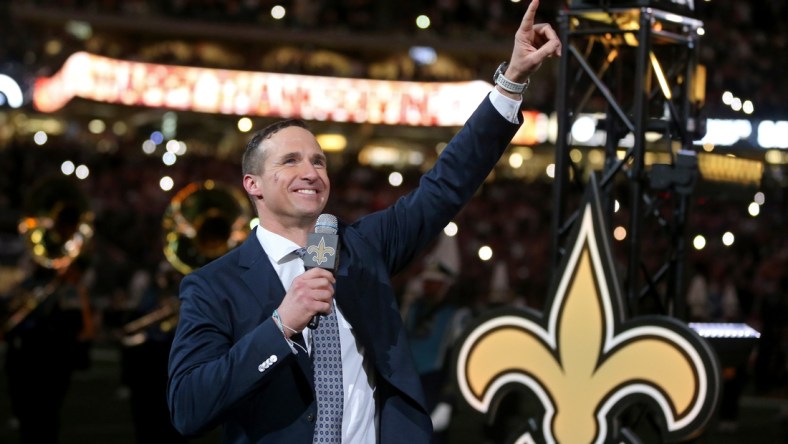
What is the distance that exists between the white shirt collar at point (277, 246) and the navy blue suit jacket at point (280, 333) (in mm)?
34

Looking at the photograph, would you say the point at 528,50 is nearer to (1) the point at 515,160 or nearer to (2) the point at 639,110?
(2) the point at 639,110

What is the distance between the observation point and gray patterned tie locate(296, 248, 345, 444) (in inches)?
134

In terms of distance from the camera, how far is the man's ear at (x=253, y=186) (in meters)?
3.59

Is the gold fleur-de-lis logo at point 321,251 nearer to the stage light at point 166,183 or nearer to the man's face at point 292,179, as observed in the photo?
the man's face at point 292,179

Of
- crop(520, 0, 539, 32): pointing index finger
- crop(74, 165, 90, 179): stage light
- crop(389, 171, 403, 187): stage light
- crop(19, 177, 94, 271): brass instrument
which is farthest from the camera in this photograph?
crop(389, 171, 403, 187): stage light

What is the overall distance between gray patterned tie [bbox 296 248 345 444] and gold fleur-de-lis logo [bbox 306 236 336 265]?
0.89 ft

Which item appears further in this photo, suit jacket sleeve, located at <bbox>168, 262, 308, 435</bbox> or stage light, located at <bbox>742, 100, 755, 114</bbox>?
stage light, located at <bbox>742, 100, 755, 114</bbox>

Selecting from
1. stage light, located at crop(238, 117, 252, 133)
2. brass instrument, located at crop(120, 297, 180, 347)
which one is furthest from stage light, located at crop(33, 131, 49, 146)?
brass instrument, located at crop(120, 297, 180, 347)

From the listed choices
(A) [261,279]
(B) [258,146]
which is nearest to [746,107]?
(B) [258,146]

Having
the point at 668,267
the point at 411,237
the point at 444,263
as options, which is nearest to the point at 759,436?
the point at 444,263

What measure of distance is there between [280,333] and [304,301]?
0.50 feet

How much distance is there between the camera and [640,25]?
5898 millimetres

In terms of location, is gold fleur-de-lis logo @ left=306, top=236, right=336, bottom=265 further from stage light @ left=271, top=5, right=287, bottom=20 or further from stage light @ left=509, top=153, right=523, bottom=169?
stage light @ left=509, top=153, right=523, bottom=169

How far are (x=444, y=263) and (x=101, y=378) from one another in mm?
7896
